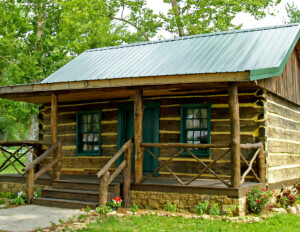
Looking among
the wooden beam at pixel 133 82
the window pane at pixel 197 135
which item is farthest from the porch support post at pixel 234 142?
the window pane at pixel 197 135

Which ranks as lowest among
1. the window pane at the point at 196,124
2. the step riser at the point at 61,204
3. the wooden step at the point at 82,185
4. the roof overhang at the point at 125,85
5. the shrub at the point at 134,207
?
the shrub at the point at 134,207

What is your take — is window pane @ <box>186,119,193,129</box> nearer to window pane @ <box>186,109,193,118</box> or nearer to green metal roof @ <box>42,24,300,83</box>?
window pane @ <box>186,109,193,118</box>

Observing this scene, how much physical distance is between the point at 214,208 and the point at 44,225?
376 centimetres

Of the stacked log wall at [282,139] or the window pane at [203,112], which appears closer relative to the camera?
the stacked log wall at [282,139]

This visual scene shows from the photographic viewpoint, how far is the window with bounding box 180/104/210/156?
37.7 feet

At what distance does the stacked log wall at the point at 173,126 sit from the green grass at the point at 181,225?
234 cm

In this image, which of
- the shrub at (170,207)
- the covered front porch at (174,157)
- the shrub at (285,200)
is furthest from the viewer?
the shrub at (285,200)

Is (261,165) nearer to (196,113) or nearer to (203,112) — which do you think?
(203,112)

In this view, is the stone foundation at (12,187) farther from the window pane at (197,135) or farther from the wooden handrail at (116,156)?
the window pane at (197,135)

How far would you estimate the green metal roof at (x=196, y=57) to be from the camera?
10.4 meters

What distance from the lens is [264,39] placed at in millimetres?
12328

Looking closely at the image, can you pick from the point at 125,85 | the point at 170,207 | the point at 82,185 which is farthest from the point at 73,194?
the point at 125,85

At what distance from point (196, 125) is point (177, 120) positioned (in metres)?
0.62

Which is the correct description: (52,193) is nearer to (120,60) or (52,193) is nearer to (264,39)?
(120,60)
